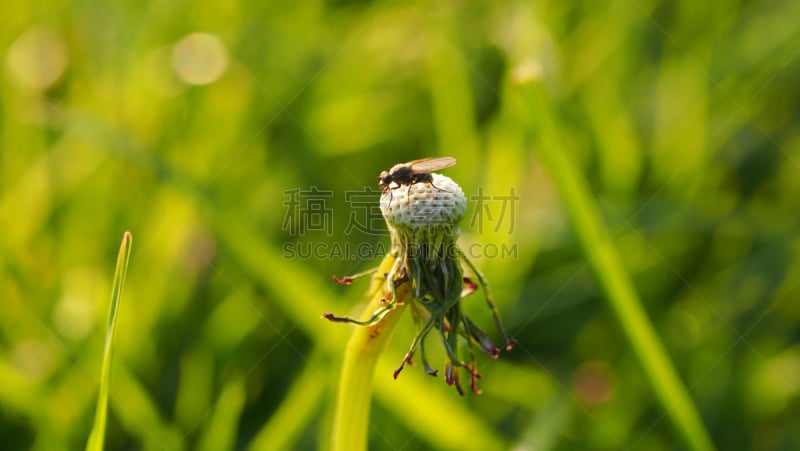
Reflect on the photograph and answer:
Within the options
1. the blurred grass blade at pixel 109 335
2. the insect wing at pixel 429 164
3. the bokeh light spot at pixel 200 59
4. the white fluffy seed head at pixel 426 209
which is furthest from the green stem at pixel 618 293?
the bokeh light spot at pixel 200 59

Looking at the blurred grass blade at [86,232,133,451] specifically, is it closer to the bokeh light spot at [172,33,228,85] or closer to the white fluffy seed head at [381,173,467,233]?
the white fluffy seed head at [381,173,467,233]

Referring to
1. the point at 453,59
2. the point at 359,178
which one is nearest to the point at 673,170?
the point at 453,59

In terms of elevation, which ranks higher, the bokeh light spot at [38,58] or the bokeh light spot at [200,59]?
the bokeh light spot at [200,59]

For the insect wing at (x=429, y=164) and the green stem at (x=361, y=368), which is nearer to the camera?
the green stem at (x=361, y=368)

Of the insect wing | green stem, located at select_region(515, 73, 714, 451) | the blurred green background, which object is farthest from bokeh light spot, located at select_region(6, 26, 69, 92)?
the insect wing

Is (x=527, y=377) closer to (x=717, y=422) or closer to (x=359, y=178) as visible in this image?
(x=717, y=422)

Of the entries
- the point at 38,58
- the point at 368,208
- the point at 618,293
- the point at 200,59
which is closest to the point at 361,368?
the point at 618,293

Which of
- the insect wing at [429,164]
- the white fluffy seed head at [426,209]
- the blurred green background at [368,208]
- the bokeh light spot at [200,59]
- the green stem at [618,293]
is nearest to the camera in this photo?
the white fluffy seed head at [426,209]

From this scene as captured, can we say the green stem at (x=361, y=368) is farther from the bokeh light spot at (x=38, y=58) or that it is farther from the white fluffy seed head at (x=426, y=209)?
the bokeh light spot at (x=38, y=58)
